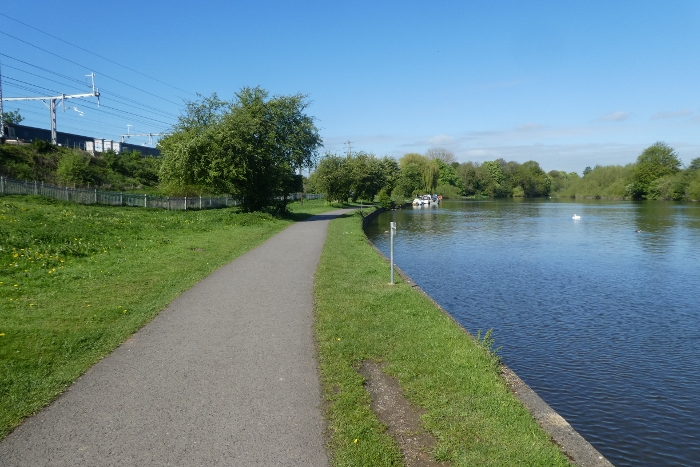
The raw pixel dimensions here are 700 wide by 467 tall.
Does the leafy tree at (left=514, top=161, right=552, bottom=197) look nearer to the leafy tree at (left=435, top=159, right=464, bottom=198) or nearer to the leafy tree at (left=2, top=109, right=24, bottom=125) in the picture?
the leafy tree at (left=435, top=159, right=464, bottom=198)

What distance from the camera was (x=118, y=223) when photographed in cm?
2022

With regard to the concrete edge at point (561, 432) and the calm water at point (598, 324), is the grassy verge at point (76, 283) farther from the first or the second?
the calm water at point (598, 324)

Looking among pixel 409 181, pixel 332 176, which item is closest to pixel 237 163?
pixel 332 176

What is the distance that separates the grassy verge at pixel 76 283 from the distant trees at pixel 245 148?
7714 millimetres

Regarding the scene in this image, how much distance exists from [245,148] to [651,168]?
304 ft

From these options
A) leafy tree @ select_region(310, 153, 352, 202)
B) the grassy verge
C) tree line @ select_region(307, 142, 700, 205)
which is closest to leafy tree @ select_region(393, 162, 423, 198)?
tree line @ select_region(307, 142, 700, 205)

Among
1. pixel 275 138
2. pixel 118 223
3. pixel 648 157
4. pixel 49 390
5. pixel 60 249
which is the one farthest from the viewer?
pixel 648 157

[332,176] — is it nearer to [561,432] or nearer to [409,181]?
[409,181]

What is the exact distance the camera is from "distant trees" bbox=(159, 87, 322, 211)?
95.7 feet

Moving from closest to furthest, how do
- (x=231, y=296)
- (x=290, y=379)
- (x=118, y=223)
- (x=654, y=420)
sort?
(x=290, y=379)
(x=654, y=420)
(x=231, y=296)
(x=118, y=223)

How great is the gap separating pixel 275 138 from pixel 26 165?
2017 centimetres

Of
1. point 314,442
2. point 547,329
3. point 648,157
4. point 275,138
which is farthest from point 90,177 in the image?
point 648,157

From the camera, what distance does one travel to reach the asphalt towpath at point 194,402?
426 centimetres

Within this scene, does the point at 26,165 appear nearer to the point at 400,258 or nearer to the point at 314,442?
the point at 400,258
